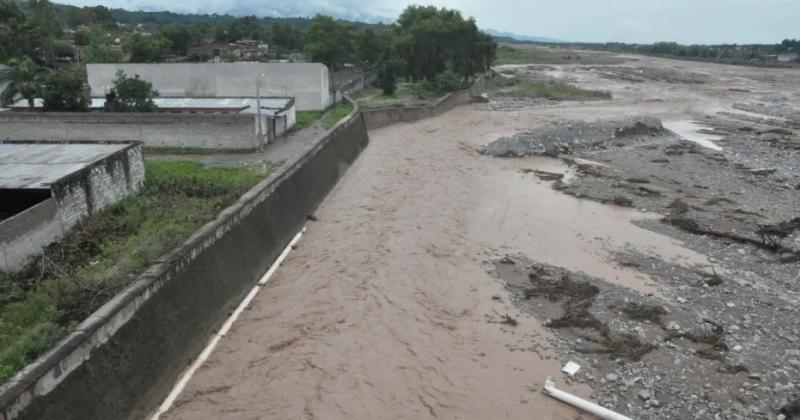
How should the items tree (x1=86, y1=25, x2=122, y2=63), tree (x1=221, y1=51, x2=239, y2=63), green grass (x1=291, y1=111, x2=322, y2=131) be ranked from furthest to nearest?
tree (x1=221, y1=51, x2=239, y2=63), tree (x1=86, y1=25, x2=122, y2=63), green grass (x1=291, y1=111, x2=322, y2=131)

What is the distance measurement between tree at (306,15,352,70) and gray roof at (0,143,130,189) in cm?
2999

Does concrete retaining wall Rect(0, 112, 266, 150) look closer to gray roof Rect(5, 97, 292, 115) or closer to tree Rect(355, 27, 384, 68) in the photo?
gray roof Rect(5, 97, 292, 115)

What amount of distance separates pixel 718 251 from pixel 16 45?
49.8 meters

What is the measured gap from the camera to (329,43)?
46.5 metres

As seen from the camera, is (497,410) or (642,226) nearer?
(497,410)

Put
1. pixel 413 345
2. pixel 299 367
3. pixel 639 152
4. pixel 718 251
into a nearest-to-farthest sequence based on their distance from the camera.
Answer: pixel 299 367 → pixel 413 345 → pixel 718 251 → pixel 639 152

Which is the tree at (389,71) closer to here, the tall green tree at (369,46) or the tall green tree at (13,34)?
the tall green tree at (369,46)

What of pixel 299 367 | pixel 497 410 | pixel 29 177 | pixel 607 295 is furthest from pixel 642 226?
pixel 29 177

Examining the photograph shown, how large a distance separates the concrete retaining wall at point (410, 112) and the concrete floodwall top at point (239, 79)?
119 inches

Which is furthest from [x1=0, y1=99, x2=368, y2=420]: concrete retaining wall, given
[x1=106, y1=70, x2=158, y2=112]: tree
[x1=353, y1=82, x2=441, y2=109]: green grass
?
[x1=353, y1=82, x2=441, y2=109]: green grass

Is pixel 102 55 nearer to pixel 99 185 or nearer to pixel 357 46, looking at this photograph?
pixel 357 46

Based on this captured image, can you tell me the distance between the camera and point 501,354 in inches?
441

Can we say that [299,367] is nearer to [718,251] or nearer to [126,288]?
[126,288]

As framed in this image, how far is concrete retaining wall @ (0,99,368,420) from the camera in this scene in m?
7.37
